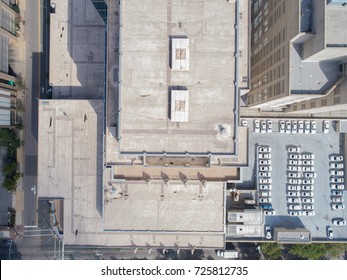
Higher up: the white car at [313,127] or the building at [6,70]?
the building at [6,70]

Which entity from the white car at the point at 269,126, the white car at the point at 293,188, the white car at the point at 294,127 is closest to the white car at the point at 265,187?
the white car at the point at 293,188

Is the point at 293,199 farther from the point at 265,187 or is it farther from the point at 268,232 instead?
the point at 268,232

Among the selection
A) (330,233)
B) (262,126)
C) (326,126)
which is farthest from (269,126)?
(330,233)

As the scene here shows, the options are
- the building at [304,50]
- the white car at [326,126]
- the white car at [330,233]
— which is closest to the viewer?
the building at [304,50]

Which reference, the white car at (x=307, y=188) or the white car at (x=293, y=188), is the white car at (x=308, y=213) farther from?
the white car at (x=293, y=188)
